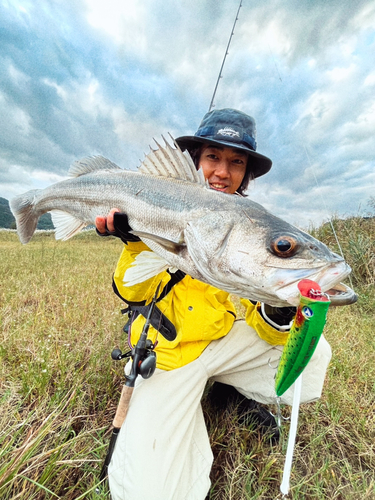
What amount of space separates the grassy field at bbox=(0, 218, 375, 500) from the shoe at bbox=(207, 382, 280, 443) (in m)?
0.11

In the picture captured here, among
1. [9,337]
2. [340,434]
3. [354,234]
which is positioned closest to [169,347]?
[340,434]

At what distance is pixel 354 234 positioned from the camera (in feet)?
24.1

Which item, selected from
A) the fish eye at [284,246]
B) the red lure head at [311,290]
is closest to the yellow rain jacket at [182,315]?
the fish eye at [284,246]

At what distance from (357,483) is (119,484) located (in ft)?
5.37

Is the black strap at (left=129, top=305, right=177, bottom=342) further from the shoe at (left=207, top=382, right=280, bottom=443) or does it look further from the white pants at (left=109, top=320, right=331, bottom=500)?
the shoe at (left=207, top=382, right=280, bottom=443)

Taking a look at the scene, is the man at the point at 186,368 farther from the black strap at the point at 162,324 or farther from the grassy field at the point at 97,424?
the grassy field at the point at 97,424

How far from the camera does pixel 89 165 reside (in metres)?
3.09

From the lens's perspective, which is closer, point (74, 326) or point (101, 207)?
point (101, 207)

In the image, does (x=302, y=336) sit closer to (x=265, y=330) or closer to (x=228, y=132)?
(x=265, y=330)

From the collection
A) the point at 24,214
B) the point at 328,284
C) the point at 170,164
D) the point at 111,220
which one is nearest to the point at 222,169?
the point at 170,164

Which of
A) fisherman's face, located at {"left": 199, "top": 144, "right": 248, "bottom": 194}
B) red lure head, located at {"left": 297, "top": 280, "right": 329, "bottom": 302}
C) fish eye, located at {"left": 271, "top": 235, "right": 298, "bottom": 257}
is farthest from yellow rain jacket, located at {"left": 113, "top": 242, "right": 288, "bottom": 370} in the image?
fisherman's face, located at {"left": 199, "top": 144, "right": 248, "bottom": 194}

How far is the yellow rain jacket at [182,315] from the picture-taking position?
91.4 inches

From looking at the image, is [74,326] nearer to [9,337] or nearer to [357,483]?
[9,337]

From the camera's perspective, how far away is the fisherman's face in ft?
10.3
